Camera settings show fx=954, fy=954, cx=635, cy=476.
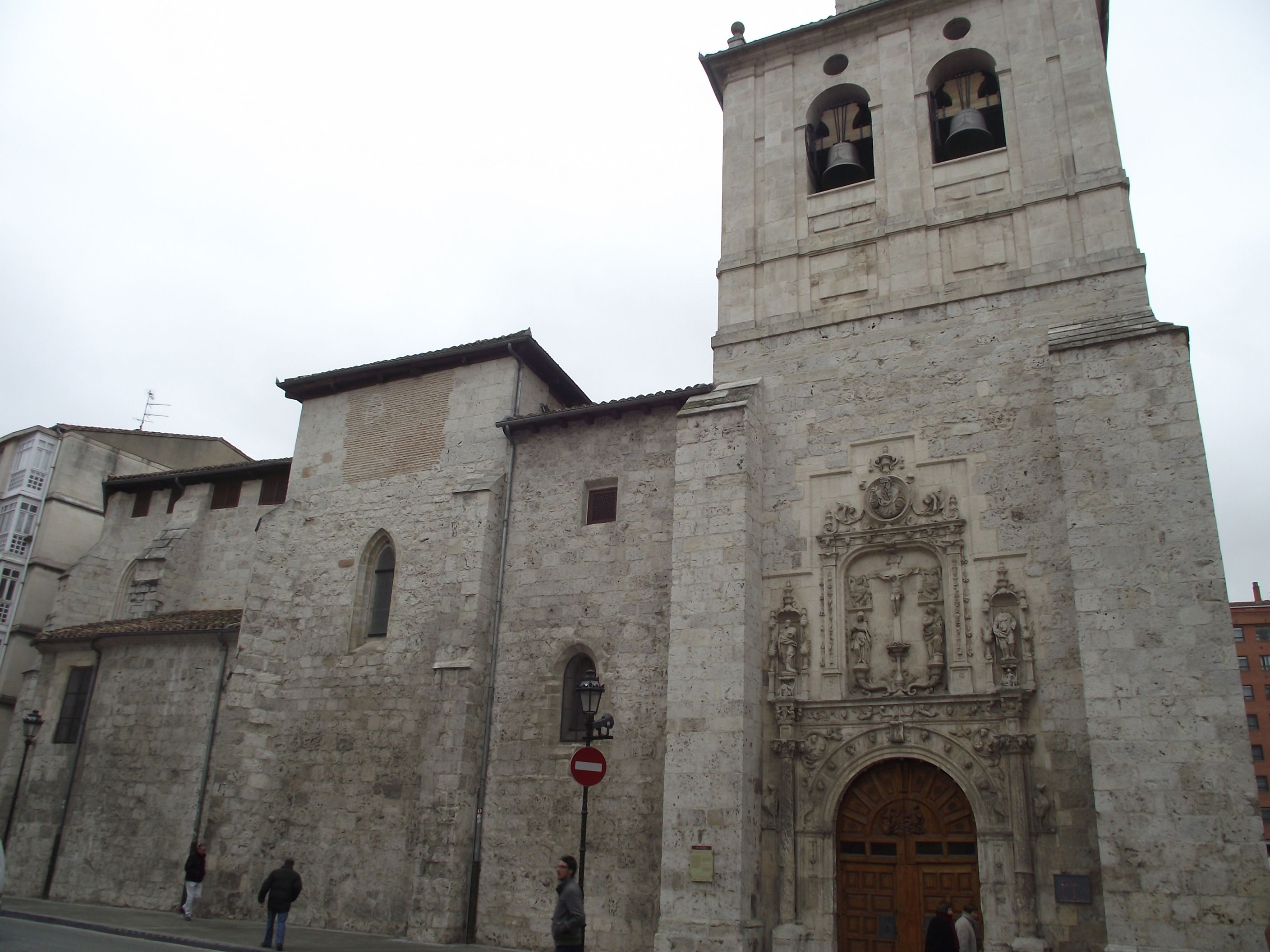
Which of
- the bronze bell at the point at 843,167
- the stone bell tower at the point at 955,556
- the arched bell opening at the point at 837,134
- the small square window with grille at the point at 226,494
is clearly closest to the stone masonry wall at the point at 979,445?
the stone bell tower at the point at 955,556

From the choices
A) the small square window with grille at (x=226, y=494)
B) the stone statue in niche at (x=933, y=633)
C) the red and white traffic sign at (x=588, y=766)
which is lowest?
the red and white traffic sign at (x=588, y=766)

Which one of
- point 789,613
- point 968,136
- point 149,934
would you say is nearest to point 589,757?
point 789,613

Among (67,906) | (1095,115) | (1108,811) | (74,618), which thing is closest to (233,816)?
(67,906)

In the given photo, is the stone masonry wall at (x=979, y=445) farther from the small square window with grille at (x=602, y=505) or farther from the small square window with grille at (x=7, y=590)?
the small square window with grille at (x=7, y=590)

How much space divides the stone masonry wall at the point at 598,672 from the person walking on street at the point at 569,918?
17.1ft

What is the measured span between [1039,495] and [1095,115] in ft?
20.7

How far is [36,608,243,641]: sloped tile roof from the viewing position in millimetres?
18938

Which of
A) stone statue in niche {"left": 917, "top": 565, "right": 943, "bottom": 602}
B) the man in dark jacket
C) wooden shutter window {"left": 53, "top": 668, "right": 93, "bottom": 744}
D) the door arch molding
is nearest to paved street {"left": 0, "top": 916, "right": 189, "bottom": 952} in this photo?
the man in dark jacket

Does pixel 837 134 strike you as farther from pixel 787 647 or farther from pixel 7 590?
pixel 7 590

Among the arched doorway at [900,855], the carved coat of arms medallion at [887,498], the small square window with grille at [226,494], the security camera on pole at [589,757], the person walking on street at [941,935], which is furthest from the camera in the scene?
the small square window with grille at [226,494]

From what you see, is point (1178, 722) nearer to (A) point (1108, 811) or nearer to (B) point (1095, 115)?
(A) point (1108, 811)

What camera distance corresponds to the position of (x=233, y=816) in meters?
16.8

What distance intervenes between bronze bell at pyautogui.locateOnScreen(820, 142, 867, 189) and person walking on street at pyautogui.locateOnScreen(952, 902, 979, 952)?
11.6 metres

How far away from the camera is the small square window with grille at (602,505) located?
17.0 metres
